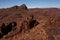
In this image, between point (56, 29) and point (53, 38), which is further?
point (56, 29)

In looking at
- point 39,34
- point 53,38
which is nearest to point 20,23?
point 39,34

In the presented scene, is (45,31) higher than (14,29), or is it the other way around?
(45,31)

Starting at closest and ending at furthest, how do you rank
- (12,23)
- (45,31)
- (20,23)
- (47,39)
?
(47,39)
(45,31)
(20,23)
(12,23)

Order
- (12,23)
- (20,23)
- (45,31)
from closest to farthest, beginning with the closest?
1. (45,31)
2. (20,23)
3. (12,23)

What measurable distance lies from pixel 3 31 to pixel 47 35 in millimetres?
20598

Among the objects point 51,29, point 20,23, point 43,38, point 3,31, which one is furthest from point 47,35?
point 3,31

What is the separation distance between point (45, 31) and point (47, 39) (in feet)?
6.39

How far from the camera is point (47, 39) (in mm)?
17969

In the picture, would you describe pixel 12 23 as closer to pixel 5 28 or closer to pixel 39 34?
pixel 5 28

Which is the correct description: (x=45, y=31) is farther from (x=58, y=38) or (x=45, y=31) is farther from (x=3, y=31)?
(x=3, y=31)

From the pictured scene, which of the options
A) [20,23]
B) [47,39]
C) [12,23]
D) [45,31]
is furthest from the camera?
[12,23]

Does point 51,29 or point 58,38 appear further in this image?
point 51,29

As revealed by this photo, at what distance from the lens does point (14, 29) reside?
36.5 meters

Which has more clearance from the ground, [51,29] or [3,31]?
[51,29]
